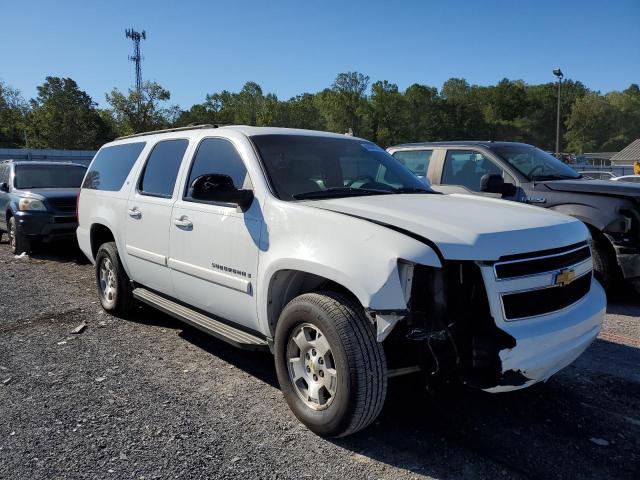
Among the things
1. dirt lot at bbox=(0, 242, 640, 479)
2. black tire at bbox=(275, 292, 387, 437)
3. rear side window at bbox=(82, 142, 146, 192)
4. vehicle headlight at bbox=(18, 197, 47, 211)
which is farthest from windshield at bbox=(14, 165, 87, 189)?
black tire at bbox=(275, 292, 387, 437)

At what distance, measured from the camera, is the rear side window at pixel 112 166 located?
17.6 ft

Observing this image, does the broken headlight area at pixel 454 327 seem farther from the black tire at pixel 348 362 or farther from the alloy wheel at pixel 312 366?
the alloy wheel at pixel 312 366

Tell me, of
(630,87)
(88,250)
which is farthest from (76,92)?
(630,87)

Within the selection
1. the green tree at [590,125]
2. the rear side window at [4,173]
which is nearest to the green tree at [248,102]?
the green tree at [590,125]

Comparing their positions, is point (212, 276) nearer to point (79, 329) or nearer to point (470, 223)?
point (470, 223)

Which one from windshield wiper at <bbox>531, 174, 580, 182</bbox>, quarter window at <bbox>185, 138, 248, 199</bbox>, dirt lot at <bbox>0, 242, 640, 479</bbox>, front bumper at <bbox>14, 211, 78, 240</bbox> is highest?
quarter window at <bbox>185, 138, 248, 199</bbox>

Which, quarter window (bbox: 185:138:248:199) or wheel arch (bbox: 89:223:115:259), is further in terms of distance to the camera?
wheel arch (bbox: 89:223:115:259)

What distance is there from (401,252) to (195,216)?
196 centimetres

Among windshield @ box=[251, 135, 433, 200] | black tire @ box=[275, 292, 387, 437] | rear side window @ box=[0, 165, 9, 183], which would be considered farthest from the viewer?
rear side window @ box=[0, 165, 9, 183]

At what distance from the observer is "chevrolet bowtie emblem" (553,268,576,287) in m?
2.99

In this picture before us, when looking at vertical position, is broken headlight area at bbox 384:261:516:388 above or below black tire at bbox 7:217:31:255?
above

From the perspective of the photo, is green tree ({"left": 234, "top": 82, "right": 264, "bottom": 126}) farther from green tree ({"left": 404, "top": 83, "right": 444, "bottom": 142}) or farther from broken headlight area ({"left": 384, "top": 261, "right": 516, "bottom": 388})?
broken headlight area ({"left": 384, "top": 261, "right": 516, "bottom": 388})

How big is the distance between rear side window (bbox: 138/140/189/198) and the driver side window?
4.14m

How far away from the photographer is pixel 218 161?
4.14m
